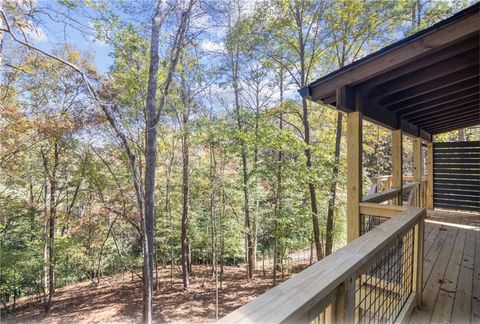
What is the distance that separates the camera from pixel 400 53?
2135 mm

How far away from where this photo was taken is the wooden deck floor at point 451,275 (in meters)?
2.11

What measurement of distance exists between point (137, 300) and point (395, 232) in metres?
9.05

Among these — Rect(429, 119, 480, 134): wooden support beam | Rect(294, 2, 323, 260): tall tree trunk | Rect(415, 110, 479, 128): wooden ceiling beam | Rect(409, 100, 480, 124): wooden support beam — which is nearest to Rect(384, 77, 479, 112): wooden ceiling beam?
Rect(409, 100, 480, 124): wooden support beam

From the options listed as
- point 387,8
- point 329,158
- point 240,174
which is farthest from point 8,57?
point 387,8

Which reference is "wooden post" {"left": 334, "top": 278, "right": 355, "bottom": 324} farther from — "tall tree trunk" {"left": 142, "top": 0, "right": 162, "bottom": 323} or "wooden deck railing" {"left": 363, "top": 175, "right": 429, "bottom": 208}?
"tall tree trunk" {"left": 142, "top": 0, "right": 162, "bottom": 323}

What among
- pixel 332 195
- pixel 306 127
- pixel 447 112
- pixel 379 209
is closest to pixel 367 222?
pixel 379 209

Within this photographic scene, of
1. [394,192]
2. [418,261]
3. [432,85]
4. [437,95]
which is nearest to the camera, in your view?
[418,261]

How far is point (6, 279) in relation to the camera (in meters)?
8.00

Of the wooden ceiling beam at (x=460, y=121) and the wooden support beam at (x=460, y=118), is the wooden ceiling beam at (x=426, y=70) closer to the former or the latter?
the wooden support beam at (x=460, y=118)

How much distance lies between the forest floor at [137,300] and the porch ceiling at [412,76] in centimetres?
617

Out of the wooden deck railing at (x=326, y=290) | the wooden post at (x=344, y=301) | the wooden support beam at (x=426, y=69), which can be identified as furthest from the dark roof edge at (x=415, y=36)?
the wooden post at (x=344, y=301)

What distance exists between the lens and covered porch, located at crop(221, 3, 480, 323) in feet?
2.65

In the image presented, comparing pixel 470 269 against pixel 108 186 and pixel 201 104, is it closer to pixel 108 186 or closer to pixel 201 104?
pixel 201 104

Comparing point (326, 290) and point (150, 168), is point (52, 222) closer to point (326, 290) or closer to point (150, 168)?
point (150, 168)
